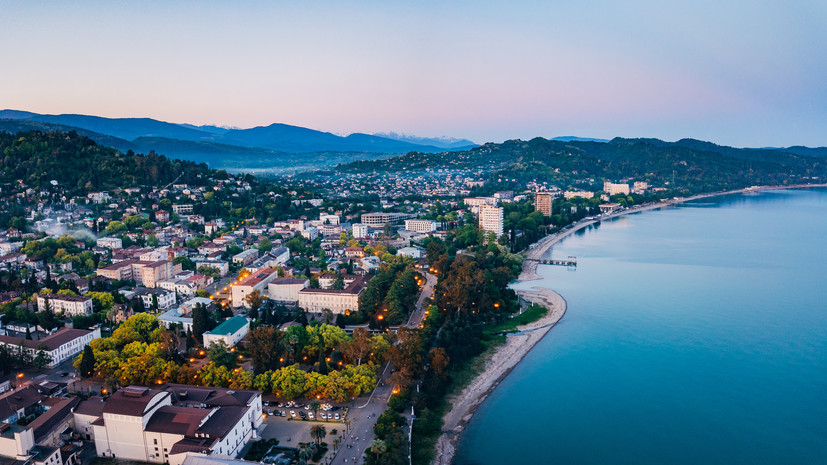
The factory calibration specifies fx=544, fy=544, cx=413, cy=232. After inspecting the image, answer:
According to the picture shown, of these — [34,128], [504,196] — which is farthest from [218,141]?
[504,196]

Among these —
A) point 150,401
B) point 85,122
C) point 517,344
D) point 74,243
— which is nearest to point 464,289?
point 517,344

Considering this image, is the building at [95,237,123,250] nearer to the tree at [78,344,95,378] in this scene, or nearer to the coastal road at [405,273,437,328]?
the tree at [78,344,95,378]

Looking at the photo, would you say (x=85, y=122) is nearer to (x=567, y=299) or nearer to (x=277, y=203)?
(x=277, y=203)

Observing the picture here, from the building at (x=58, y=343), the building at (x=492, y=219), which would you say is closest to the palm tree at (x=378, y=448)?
the building at (x=58, y=343)

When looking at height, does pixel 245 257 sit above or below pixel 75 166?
below

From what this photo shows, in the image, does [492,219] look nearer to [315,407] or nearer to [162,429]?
[315,407]

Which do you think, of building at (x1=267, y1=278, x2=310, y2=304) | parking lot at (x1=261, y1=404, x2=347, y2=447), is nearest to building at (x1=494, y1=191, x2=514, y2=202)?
building at (x1=267, y1=278, x2=310, y2=304)

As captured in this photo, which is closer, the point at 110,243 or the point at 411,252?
the point at 411,252
